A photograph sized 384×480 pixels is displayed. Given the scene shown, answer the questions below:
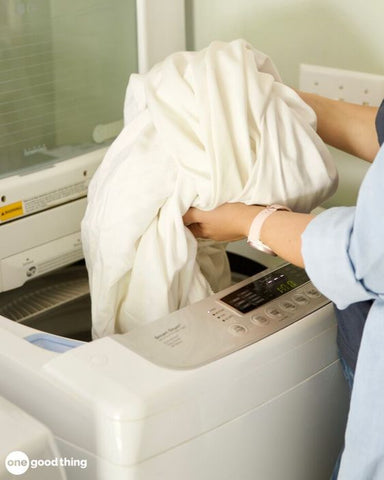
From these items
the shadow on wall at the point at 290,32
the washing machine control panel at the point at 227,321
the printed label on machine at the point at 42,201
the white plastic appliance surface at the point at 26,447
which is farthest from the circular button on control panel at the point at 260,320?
the shadow on wall at the point at 290,32

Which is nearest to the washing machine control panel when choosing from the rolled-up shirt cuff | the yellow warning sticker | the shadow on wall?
the rolled-up shirt cuff

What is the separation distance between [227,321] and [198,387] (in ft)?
0.42

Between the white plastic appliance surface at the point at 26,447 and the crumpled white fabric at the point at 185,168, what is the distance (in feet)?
0.94

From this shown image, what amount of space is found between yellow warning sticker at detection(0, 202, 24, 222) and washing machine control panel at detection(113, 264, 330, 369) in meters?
0.33

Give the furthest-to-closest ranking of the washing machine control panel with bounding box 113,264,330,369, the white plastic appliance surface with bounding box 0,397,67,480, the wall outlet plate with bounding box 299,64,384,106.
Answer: the wall outlet plate with bounding box 299,64,384,106
the washing machine control panel with bounding box 113,264,330,369
the white plastic appliance surface with bounding box 0,397,67,480

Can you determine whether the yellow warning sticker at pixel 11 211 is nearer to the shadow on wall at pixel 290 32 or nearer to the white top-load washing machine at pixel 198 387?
the white top-load washing machine at pixel 198 387

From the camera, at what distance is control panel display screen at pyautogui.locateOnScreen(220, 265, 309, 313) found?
1.05 metres

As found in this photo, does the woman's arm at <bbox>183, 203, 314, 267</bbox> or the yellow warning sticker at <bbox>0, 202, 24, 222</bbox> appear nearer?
the woman's arm at <bbox>183, 203, 314, 267</bbox>

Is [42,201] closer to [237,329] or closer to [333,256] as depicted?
[237,329]

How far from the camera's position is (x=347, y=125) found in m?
1.20

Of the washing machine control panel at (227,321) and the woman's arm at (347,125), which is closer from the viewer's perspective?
the washing machine control panel at (227,321)

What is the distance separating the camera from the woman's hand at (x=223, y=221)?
1.04m

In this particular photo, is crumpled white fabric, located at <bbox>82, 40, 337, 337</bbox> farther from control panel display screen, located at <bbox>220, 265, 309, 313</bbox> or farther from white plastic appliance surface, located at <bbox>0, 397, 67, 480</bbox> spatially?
white plastic appliance surface, located at <bbox>0, 397, 67, 480</bbox>

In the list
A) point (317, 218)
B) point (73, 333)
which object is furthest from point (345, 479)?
point (73, 333)
